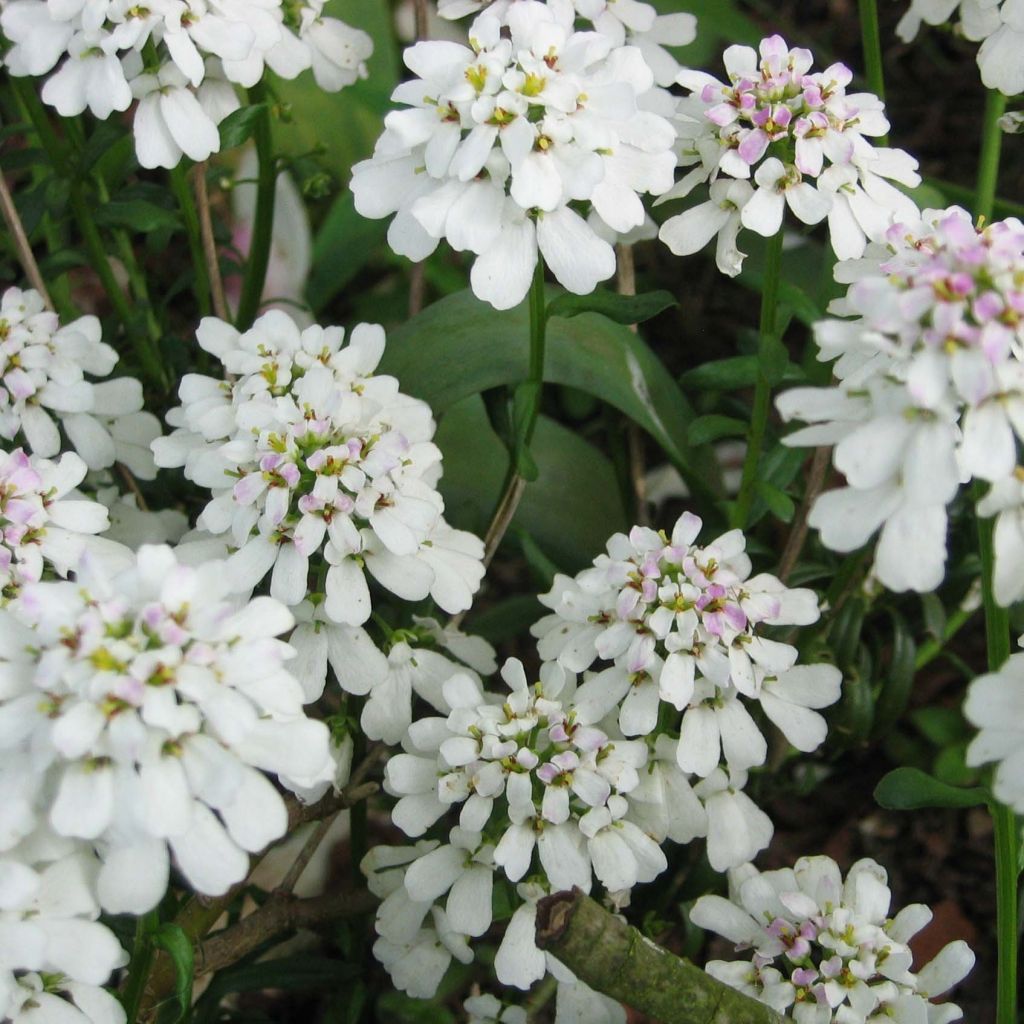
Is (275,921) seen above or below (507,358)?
below

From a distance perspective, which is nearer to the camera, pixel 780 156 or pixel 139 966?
pixel 139 966

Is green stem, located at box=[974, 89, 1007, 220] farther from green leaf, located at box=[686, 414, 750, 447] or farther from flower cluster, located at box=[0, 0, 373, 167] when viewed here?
flower cluster, located at box=[0, 0, 373, 167]

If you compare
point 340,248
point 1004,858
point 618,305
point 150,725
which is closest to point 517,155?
point 618,305

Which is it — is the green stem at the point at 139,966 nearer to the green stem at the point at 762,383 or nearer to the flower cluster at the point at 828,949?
the flower cluster at the point at 828,949

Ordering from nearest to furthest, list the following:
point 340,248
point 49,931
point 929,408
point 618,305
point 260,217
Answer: point 929,408 → point 49,931 → point 618,305 → point 260,217 → point 340,248

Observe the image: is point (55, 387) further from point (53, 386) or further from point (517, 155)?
point (517, 155)
